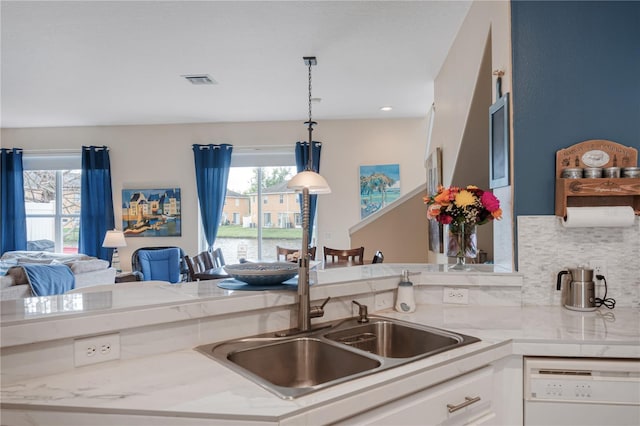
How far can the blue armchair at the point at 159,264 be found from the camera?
541 cm

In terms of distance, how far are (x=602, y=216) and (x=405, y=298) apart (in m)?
0.90

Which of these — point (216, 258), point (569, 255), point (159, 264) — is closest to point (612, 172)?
point (569, 255)

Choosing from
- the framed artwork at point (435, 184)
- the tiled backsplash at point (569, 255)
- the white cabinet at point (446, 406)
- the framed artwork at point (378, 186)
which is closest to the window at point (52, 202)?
the framed artwork at point (378, 186)

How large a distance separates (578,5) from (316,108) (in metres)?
3.95

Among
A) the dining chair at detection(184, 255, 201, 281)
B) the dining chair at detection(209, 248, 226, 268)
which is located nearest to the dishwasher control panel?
the dining chair at detection(184, 255, 201, 281)

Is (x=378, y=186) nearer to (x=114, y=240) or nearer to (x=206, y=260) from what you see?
(x=206, y=260)

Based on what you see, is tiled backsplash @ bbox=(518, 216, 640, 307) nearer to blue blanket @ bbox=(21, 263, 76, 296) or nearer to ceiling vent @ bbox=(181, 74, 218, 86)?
ceiling vent @ bbox=(181, 74, 218, 86)

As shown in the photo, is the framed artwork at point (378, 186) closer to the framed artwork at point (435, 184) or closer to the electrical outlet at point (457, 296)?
the framed artwork at point (435, 184)

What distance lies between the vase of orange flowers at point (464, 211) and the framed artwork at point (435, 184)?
1.80m

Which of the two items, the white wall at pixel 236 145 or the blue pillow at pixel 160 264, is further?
Answer: the white wall at pixel 236 145

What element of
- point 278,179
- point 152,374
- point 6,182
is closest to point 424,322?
point 152,374

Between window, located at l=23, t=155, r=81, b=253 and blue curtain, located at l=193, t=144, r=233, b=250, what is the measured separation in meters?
2.09

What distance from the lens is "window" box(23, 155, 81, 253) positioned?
22.3 ft

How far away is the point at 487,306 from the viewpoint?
77.2 inches
